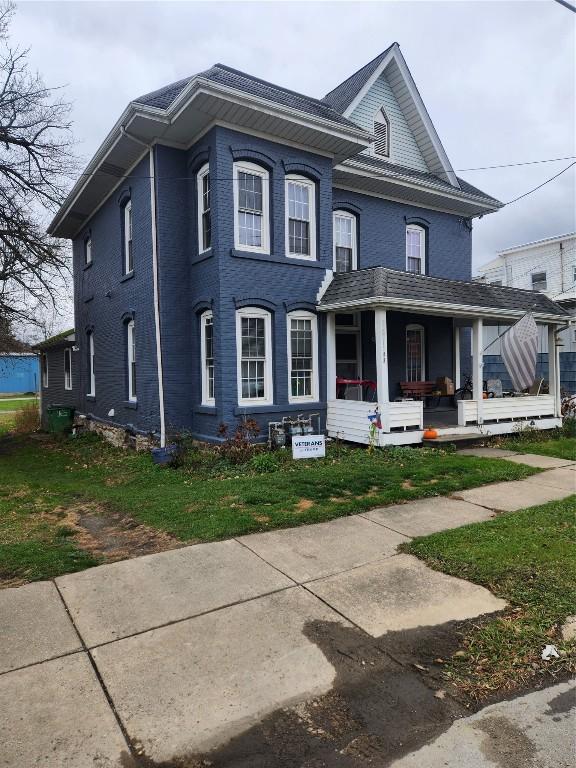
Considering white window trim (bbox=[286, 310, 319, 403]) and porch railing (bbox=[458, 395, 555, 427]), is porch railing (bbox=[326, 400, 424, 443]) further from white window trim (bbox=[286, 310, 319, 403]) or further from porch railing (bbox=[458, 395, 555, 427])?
porch railing (bbox=[458, 395, 555, 427])

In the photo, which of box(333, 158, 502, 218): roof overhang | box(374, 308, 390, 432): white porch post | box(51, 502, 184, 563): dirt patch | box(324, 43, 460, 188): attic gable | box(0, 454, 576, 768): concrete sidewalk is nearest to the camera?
box(0, 454, 576, 768): concrete sidewalk

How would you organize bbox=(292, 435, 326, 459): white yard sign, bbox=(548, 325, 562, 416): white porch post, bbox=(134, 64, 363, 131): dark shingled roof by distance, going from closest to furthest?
1. bbox=(292, 435, 326, 459): white yard sign
2. bbox=(134, 64, 363, 131): dark shingled roof
3. bbox=(548, 325, 562, 416): white porch post

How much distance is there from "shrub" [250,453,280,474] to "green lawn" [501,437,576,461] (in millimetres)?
5639

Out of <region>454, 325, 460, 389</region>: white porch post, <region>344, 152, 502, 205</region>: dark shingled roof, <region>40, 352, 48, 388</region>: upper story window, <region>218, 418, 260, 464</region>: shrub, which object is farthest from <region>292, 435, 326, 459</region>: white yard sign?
<region>40, 352, 48, 388</region>: upper story window

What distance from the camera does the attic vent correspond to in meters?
13.0

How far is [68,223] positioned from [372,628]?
58.2ft

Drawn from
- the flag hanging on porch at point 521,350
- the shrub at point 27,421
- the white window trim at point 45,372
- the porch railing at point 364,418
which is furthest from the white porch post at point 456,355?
the white window trim at point 45,372

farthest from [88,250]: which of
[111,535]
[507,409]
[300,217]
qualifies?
[507,409]

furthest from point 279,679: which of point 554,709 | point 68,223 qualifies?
point 68,223

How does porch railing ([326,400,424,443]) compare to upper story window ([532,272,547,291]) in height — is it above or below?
below

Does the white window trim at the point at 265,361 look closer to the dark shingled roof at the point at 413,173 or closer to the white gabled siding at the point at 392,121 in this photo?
the dark shingled roof at the point at 413,173

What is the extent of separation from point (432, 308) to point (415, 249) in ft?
16.7

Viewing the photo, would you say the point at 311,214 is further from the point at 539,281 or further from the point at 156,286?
the point at 539,281

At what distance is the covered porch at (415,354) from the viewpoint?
10.9 meters
